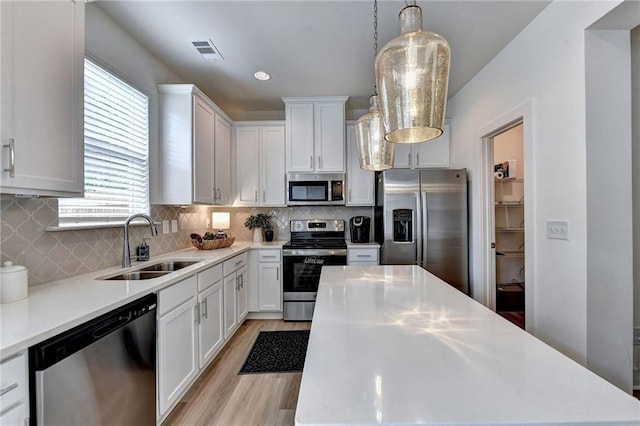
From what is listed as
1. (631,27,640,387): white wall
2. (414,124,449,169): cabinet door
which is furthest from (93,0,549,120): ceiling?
(414,124,449,169): cabinet door

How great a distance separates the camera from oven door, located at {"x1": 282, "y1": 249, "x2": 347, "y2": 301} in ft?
10.7

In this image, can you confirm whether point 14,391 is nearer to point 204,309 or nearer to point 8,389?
point 8,389

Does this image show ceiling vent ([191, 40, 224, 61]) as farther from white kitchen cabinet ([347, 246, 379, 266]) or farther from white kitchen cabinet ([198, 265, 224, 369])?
white kitchen cabinet ([347, 246, 379, 266])

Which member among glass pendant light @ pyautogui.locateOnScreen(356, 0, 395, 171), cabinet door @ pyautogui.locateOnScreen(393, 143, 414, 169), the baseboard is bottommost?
the baseboard

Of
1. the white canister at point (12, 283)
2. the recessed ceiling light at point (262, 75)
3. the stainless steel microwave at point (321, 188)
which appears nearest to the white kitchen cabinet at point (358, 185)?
the stainless steel microwave at point (321, 188)

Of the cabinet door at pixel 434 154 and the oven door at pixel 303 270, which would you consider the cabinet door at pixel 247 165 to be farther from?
the cabinet door at pixel 434 154

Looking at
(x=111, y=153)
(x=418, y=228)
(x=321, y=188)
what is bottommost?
(x=418, y=228)

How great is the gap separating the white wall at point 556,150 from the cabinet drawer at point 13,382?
8.78ft

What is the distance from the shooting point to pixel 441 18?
6.81ft

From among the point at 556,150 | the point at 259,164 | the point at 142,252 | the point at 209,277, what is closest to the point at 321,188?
the point at 259,164

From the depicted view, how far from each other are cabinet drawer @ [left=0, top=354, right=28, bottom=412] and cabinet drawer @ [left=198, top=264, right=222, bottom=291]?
1.15 meters

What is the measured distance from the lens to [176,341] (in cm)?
175

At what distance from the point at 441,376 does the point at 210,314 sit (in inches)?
78.1

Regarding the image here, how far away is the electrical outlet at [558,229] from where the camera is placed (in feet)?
5.96
